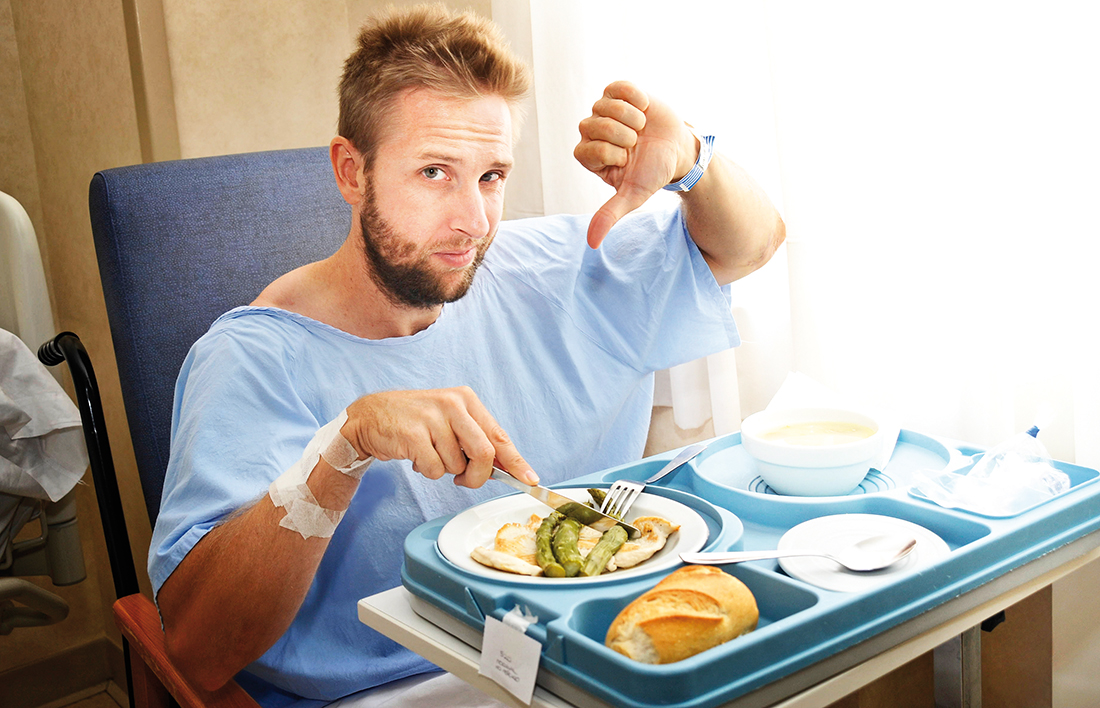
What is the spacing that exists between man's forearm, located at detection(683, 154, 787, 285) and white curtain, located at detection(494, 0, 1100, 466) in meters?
0.04

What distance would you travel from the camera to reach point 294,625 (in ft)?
3.54

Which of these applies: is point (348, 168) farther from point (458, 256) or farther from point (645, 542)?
point (645, 542)

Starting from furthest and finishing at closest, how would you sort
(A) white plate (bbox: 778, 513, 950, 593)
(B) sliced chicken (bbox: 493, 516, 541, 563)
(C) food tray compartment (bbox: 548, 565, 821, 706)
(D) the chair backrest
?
(D) the chair backrest < (B) sliced chicken (bbox: 493, 516, 541, 563) < (A) white plate (bbox: 778, 513, 950, 593) < (C) food tray compartment (bbox: 548, 565, 821, 706)

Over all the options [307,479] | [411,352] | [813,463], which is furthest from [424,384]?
[813,463]

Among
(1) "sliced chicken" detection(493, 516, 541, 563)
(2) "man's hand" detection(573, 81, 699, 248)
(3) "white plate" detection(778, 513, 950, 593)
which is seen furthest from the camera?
(2) "man's hand" detection(573, 81, 699, 248)

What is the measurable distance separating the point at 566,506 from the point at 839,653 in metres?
0.32

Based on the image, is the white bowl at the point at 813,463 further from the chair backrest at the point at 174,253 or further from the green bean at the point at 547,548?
the chair backrest at the point at 174,253

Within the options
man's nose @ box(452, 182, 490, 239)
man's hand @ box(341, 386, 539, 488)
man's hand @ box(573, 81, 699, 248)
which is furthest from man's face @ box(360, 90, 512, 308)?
man's hand @ box(341, 386, 539, 488)

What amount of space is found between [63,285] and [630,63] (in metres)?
1.61

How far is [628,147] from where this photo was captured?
114 centimetres

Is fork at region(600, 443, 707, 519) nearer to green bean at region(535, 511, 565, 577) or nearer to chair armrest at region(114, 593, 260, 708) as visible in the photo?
green bean at region(535, 511, 565, 577)

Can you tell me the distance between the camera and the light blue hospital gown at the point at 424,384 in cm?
103

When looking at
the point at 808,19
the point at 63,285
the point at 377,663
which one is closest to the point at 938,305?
the point at 808,19

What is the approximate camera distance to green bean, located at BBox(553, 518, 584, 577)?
0.79 meters
